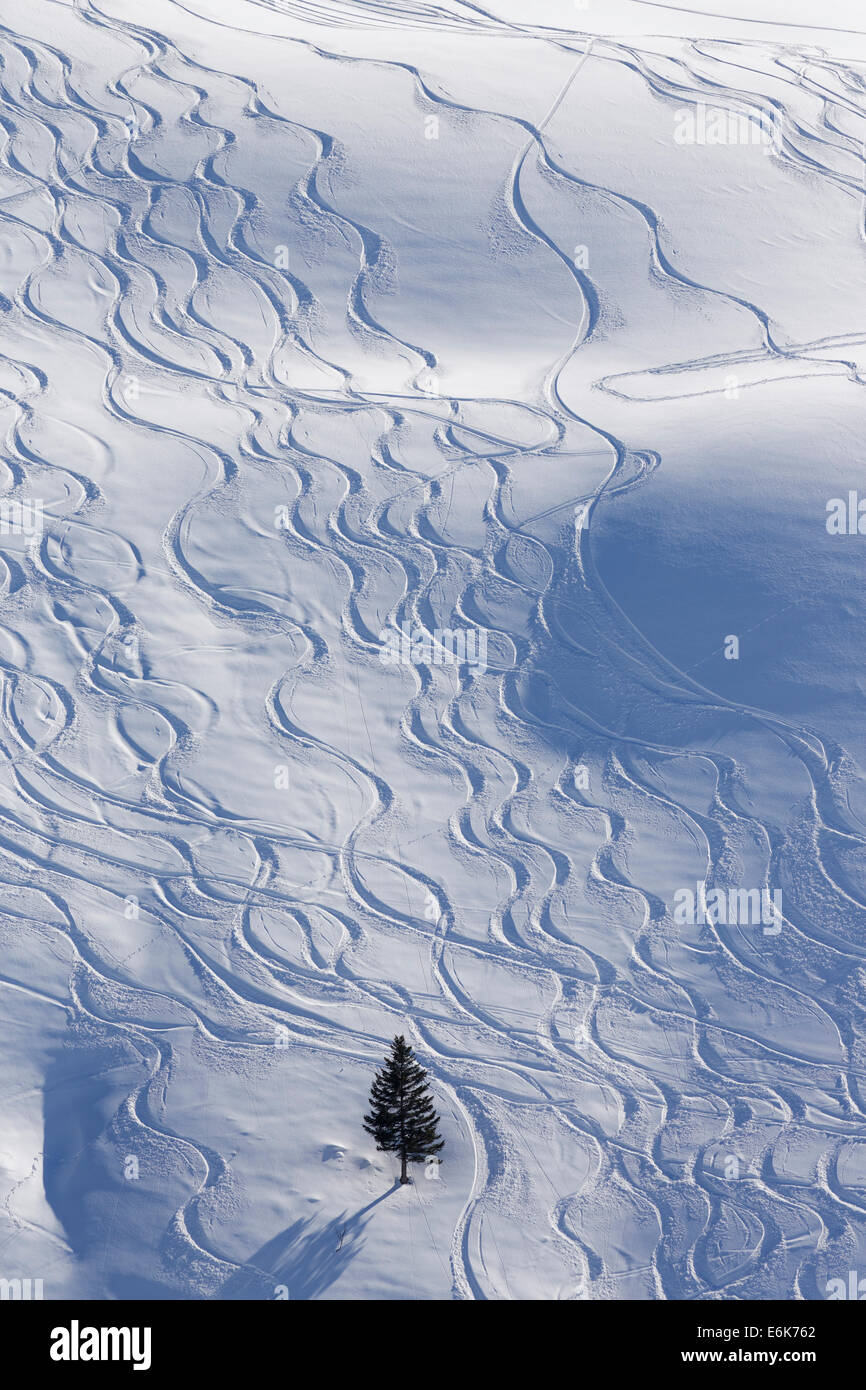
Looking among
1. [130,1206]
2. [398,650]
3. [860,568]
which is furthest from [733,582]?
[130,1206]

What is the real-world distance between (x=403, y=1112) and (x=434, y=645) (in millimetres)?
9897

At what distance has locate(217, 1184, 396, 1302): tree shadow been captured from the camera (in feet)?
63.1

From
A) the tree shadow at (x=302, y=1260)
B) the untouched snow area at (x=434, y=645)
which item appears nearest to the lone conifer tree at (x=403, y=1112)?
the untouched snow area at (x=434, y=645)

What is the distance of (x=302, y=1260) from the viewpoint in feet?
64.0

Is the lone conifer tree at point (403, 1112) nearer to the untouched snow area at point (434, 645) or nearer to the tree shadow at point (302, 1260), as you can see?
the untouched snow area at point (434, 645)

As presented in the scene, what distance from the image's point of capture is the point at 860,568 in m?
27.5

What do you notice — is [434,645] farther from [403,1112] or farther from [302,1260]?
[302,1260]

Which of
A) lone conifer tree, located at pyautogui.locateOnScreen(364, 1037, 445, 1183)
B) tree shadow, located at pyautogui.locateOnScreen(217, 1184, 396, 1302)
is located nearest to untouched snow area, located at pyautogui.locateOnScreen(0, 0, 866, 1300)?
tree shadow, located at pyautogui.locateOnScreen(217, 1184, 396, 1302)

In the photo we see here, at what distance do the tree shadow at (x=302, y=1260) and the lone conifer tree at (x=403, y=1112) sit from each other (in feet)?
3.41

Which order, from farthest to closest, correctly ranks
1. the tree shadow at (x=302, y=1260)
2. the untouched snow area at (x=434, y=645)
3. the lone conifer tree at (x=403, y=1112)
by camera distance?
the untouched snow area at (x=434, y=645) → the lone conifer tree at (x=403, y=1112) → the tree shadow at (x=302, y=1260)

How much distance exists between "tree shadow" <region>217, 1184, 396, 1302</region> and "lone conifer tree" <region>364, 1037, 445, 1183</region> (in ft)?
3.41

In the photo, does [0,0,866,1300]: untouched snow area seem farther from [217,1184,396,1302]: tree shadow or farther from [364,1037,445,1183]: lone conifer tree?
[364,1037,445,1183]: lone conifer tree

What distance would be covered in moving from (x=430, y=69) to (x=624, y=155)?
18.1 ft

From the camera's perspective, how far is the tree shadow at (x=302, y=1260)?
1922 cm
